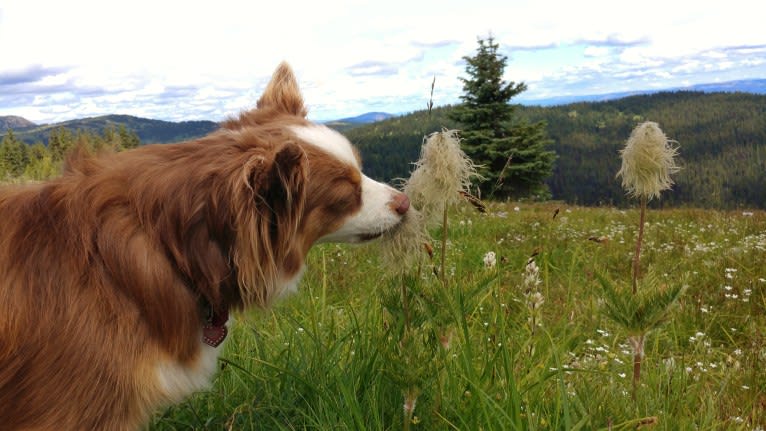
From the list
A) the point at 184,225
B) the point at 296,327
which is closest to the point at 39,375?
the point at 184,225

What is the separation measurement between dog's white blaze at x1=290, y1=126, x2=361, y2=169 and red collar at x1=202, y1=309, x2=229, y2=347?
981 millimetres

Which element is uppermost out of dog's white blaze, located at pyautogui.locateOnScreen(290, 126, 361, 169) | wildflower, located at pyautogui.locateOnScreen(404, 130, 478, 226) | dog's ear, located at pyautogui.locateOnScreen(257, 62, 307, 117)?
dog's ear, located at pyautogui.locateOnScreen(257, 62, 307, 117)

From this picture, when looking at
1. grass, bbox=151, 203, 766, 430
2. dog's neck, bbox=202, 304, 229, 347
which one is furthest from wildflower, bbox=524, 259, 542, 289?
dog's neck, bbox=202, 304, 229, 347

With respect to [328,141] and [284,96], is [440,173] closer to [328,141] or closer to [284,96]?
[328,141]

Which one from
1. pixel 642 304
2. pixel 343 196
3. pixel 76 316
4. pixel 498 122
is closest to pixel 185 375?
pixel 76 316

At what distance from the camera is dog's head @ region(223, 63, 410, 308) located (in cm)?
254

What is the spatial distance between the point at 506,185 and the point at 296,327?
41.9 meters

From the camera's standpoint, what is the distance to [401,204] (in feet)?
9.91

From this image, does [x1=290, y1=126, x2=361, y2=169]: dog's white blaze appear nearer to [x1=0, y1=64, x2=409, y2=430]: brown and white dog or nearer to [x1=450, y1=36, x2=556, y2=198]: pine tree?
[x1=0, y1=64, x2=409, y2=430]: brown and white dog

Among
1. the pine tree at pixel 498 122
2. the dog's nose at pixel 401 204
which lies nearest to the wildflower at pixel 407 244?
the dog's nose at pixel 401 204

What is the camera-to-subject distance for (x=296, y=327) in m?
4.16

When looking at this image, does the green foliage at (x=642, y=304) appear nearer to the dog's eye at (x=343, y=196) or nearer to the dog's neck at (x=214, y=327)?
the dog's eye at (x=343, y=196)

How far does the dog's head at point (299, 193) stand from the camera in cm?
254

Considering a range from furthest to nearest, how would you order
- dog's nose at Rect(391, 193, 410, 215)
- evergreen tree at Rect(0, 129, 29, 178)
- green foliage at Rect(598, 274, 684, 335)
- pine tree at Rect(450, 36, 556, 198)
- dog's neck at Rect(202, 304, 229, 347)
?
1. evergreen tree at Rect(0, 129, 29, 178)
2. pine tree at Rect(450, 36, 556, 198)
3. dog's nose at Rect(391, 193, 410, 215)
4. dog's neck at Rect(202, 304, 229, 347)
5. green foliage at Rect(598, 274, 684, 335)
